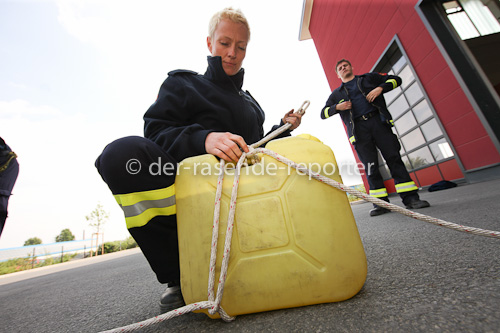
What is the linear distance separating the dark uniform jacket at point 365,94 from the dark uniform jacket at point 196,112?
1.43 m

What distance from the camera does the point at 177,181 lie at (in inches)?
23.7

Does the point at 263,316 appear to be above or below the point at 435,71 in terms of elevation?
below

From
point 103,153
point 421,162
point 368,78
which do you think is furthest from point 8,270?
point 421,162

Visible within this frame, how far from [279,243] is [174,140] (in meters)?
0.49

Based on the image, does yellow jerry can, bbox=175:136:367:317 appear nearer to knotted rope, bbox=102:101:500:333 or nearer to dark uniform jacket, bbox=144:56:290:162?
knotted rope, bbox=102:101:500:333

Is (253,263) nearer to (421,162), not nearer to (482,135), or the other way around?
(482,135)

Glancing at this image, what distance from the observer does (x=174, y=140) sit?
28.7 inches

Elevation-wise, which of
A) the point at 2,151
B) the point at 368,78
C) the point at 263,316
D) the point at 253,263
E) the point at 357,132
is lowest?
the point at 263,316

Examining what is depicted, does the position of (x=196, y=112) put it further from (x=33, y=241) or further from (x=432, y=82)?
(x=33, y=241)

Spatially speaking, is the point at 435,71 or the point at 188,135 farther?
the point at 435,71

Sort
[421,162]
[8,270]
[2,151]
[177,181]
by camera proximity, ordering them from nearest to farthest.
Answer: [177,181]
[2,151]
[421,162]
[8,270]

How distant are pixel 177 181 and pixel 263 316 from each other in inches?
16.4

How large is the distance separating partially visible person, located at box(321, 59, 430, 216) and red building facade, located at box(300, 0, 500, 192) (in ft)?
4.77

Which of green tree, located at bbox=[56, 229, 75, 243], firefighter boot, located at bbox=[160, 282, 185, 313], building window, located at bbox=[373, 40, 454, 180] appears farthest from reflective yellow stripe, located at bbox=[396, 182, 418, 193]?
green tree, located at bbox=[56, 229, 75, 243]
